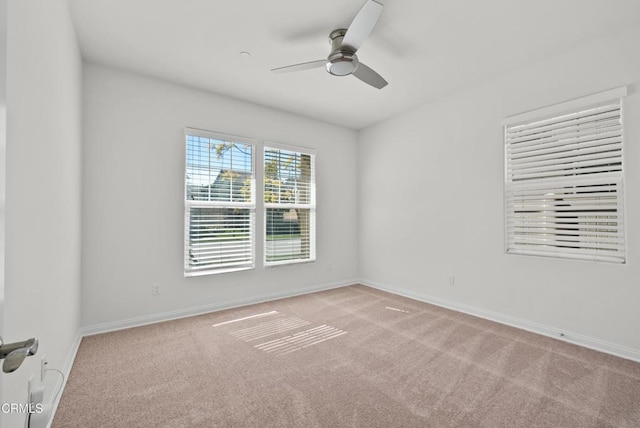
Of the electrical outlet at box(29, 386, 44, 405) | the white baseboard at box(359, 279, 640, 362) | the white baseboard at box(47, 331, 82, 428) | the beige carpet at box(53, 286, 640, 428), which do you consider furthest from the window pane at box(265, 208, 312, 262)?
the electrical outlet at box(29, 386, 44, 405)

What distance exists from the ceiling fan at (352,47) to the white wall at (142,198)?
1.54 m

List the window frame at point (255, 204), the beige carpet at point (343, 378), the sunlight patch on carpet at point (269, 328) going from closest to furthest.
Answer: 1. the beige carpet at point (343, 378)
2. the sunlight patch on carpet at point (269, 328)
3. the window frame at point (255, 204)

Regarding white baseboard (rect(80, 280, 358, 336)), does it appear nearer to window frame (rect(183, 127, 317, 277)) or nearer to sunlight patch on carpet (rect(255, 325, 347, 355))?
window frame (rect(183, 127, 317, 277))

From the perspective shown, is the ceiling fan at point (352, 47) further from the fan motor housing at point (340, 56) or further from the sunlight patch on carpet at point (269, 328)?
the sunlight patch on carpet at point (269, 328)

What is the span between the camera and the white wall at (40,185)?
124 centimetres

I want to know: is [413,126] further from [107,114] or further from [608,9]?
[107,114]

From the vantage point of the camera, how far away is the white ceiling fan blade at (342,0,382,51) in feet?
6.56

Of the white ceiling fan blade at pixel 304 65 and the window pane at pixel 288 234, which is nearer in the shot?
the white ceiling fan blade at pixel 304 65

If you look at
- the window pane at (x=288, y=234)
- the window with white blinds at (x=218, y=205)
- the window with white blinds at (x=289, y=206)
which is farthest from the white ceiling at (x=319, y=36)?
the window pane at (x=288, y=234)

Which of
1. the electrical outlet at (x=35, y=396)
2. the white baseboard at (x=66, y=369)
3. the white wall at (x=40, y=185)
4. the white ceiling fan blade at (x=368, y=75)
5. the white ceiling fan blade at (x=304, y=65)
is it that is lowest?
the white baseboard at (x=66, y=369)

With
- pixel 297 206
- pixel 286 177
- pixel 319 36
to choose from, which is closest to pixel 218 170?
pixel 286 177

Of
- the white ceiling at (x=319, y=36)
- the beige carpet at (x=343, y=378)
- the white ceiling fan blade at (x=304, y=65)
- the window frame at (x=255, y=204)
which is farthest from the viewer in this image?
the window frame at (x=255, y=204)

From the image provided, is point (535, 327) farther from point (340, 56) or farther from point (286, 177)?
point (286, 177)

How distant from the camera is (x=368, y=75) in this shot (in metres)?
2.82
